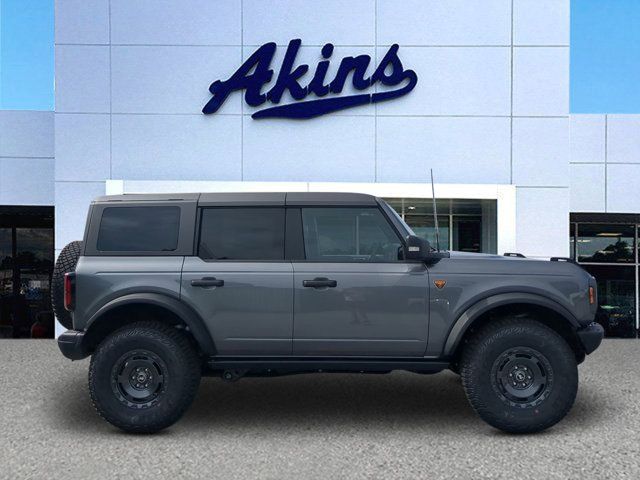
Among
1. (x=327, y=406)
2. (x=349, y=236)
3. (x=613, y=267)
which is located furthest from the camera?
(x=613, y=267)

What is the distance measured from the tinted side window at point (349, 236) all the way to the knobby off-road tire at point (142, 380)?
1451mm

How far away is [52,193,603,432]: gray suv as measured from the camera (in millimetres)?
5102

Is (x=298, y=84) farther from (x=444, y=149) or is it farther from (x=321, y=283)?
(x=321, y=283)

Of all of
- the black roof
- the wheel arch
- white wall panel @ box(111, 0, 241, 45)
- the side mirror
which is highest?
white wall panel @ box(111, 0, 241, 45)

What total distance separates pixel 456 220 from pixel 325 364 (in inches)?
352

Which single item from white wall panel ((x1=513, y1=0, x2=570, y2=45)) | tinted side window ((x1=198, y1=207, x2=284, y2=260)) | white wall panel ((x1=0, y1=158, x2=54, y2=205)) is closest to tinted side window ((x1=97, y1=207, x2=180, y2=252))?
tinted side window ((x1=198, y1=207, x2=284, y2=260))

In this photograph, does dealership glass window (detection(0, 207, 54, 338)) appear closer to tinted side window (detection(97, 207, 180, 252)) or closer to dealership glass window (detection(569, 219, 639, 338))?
tinted side window (detection(97, 207, 180, 252))

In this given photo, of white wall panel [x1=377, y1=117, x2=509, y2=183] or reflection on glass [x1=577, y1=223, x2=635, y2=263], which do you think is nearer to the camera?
white wall panel [x1=377, y1=117, x2=509, y2=183]

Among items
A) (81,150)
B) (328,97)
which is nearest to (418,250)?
(328,97)

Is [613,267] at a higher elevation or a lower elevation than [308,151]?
lower

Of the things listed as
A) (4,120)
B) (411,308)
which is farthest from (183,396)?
(4,120)

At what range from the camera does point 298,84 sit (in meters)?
12.4

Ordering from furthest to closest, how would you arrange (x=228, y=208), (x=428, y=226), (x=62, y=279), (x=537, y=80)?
(x=428, y=226)
(x=537, y=80)
(x=62, y=279)
(x=228, y=208)

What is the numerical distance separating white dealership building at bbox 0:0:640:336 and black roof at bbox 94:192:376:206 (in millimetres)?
6757
